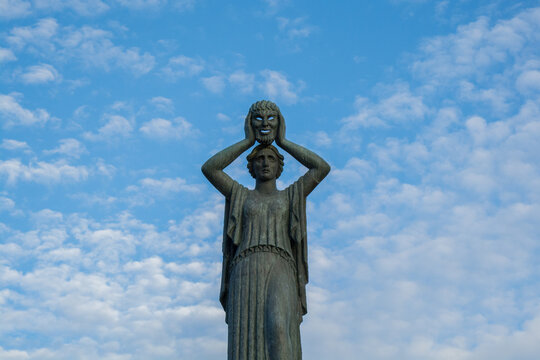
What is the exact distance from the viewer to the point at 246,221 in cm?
1505

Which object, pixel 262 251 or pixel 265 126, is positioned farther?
pixel 265 126

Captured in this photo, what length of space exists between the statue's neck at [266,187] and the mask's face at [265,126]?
0.82 m

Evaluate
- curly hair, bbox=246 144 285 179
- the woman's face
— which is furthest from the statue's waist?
curly hair, bbox=246 144 285 179

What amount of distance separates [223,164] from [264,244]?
79.9 inches

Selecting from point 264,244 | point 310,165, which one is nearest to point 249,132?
point 310,165

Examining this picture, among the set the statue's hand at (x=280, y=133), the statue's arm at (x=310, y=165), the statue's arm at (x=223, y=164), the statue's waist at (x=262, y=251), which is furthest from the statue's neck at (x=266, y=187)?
the statue's waist at (x=262, y=251)

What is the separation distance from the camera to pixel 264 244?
1457cm

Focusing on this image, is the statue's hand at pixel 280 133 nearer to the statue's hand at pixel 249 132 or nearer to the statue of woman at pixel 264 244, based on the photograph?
the statue of woman at pixel 264 244

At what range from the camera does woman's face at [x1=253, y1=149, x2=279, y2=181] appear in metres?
15.5

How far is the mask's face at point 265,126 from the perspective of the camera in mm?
15586

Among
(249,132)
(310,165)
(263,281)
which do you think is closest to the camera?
(263,281)

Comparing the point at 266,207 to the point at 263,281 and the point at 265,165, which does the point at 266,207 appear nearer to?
the point at 265,165

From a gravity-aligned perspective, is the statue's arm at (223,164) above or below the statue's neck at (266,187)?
above

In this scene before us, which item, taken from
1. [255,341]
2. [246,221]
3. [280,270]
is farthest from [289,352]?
[246,221]
